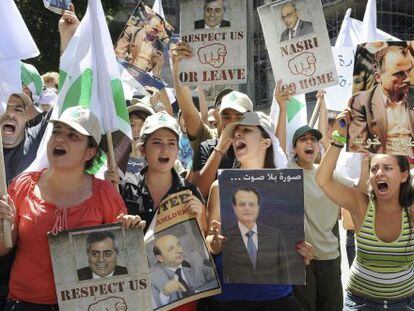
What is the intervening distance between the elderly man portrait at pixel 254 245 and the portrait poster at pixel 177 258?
170 mm

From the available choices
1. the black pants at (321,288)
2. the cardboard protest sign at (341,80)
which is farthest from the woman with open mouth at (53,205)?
the cardboard protest sign at (341,80)

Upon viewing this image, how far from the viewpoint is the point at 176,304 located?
10.8 feet

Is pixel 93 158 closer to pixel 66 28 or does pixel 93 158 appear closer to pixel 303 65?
pixel 66 28

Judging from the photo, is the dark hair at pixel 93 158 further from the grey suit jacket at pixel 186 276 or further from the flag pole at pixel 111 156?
the grey suit jacket at pixel 186 276

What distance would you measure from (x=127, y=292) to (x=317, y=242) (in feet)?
7.90

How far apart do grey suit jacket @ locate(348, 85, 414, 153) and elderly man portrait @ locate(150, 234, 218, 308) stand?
117 cm

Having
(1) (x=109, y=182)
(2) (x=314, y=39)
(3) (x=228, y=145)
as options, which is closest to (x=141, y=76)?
(2) (x=314, y=39)

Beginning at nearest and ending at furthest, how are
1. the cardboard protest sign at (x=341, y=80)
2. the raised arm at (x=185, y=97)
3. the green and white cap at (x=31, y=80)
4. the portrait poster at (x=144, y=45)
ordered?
the raised arm at (x=185, y=97), the green and white cap at (x=31, y=80), the portrait poster at (x=144, y=45), the cardboard protest sign at (x=341, y=80)

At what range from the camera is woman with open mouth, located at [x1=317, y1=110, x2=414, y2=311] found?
3.71 meters

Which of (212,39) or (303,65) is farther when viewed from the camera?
(303,65)

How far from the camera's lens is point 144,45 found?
20.3 ft

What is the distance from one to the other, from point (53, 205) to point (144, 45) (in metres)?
3.46

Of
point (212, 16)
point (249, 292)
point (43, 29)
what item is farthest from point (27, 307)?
point (43, 29)

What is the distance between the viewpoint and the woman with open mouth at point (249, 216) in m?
3.47
